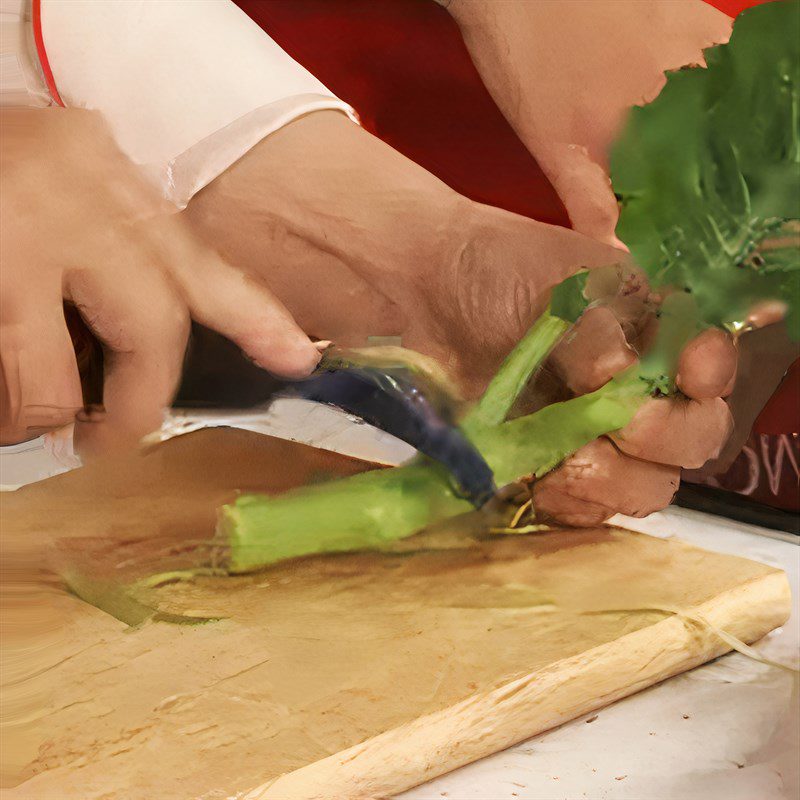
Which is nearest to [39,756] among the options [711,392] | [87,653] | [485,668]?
[87,653]

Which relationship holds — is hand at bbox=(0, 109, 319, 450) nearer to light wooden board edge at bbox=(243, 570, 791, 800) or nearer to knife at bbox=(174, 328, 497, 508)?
knife at bbox=(174, 328, 497, 508)

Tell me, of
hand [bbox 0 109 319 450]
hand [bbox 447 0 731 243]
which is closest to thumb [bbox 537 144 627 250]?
hand [bbox 447 0 731 243]

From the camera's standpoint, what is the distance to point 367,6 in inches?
15.5

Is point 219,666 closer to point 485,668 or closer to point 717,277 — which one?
point 485,668

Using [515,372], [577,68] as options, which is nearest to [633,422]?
[515,372]

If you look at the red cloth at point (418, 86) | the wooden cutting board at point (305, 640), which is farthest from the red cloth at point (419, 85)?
the wooden cutting board at point (305, 640)

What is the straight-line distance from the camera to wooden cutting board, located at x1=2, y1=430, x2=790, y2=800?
293mm

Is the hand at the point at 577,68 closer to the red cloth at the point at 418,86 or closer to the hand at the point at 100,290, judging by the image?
the red cloth at the point at 418,86

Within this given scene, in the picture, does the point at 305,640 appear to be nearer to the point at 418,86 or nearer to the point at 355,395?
the point at 355,395

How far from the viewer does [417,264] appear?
402mm

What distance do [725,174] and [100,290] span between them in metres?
0.25

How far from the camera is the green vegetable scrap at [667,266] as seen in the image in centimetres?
35

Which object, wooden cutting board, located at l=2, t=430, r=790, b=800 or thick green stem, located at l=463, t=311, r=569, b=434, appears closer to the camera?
wooden cutting board, located at l=2, t=430, r=790, b=800

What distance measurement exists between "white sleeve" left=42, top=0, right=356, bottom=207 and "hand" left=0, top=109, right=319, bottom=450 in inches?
0.5
